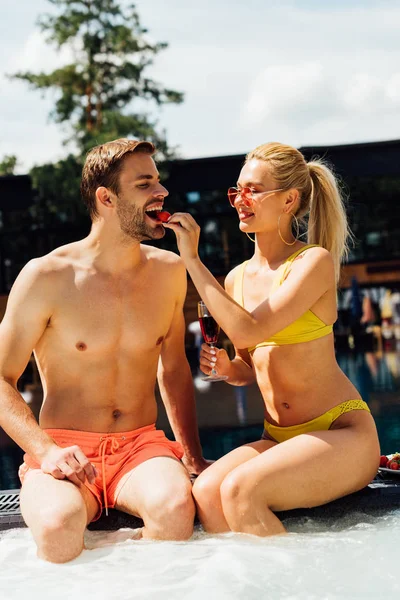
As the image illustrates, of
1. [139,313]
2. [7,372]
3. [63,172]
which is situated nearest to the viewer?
[7,372]

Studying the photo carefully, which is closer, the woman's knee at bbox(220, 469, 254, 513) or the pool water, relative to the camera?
the pool water

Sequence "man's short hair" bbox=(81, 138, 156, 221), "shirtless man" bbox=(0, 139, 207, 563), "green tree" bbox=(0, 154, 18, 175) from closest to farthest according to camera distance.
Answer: "shirtless man" bbox=(0, 139, 207, 563)
"man's short hair" bbox=(81, 138, 156, 221)
"green tree" bbox=(0, 154, 18, 175)

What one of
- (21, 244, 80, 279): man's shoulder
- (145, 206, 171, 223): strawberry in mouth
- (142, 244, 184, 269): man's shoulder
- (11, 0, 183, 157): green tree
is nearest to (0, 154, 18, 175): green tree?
(11, 0, 183, 157): green tree

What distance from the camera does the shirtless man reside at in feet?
9.45

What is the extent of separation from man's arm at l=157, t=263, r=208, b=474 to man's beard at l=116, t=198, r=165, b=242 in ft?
0.98

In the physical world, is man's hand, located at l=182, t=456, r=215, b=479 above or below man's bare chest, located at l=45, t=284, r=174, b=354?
below

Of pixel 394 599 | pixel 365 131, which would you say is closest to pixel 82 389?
pixel 394 599

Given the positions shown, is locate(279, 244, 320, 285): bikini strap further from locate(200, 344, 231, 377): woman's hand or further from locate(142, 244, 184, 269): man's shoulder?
locate(142, 244, 184, 269): man's shoulder

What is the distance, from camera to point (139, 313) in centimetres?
332

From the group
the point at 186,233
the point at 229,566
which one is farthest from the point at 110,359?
the point at 229,566

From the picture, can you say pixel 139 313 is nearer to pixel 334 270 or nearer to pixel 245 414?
pixel 334 270

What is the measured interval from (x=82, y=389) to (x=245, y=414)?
4870 millimetres

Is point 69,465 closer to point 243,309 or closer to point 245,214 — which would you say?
point 243,309

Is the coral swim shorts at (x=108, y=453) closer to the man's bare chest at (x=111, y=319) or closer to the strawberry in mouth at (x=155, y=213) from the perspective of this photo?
the man's bare chest at (x=111, y=319)
